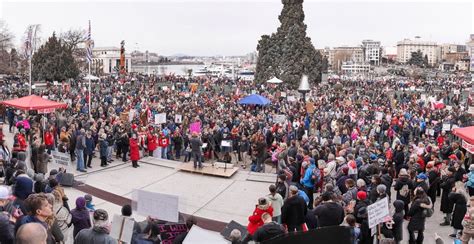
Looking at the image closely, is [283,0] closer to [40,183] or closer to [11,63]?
[11,63]

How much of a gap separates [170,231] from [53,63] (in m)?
55.2

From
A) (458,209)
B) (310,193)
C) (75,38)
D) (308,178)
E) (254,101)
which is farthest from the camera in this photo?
(75,38)

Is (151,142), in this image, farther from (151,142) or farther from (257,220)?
(257,220)

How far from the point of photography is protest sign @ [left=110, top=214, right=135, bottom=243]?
22.4ft

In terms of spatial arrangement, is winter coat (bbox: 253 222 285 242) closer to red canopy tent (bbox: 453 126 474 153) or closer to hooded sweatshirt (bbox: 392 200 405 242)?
hooded sweatshirt (bbox: 392 200 405 242)

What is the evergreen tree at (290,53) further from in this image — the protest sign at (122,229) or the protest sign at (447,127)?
the protest sign at (122,229)

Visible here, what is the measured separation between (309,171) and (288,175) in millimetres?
737

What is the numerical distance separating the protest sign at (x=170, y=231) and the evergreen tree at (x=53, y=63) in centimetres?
5446

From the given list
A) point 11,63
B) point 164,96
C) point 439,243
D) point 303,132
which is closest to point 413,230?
point 439,243

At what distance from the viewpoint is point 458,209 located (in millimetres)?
10391

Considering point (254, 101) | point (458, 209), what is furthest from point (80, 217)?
point (254, 101)

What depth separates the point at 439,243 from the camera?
6766 mm

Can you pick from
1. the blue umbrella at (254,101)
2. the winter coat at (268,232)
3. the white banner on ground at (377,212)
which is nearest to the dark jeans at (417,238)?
the white banner on ground at (377,212)

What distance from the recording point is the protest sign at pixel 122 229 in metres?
6.84
